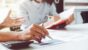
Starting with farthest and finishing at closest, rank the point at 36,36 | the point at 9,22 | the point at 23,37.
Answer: the point at 9,22, the point at 36,36, the point at 23,37

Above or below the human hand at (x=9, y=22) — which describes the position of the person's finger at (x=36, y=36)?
below

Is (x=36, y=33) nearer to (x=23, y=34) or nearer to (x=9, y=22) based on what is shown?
(x=23, y=34)

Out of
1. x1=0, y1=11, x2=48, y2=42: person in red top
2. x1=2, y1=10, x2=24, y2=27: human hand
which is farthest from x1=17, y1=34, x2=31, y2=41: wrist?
x1=2, y1=10, x2=24, y2=27: human hand

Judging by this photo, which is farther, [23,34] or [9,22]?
[9,22]

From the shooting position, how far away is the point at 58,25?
155 cm

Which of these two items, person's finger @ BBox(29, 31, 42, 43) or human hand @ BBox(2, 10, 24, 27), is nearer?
person's finger @ BBox(29, 31, 42, 43)

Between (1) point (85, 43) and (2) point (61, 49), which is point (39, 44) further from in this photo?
(1) point (85, 43)

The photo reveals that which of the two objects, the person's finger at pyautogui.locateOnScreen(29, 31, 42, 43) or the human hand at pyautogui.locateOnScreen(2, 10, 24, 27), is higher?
the human hand at pyautogui.locateOnScreen(2, 10, 24, 27)

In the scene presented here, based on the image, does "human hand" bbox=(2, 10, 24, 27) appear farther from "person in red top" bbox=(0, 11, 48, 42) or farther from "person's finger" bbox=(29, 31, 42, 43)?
→ "person's finger" bbox=(29, 31, 42, 43)

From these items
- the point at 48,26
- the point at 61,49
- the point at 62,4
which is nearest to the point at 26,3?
the point at 48,26

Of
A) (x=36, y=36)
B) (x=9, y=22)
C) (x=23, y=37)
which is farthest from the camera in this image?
(x=9, y=22)

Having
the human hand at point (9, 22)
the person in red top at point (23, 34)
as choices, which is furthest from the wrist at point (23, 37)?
the human hand at point (9, 22)

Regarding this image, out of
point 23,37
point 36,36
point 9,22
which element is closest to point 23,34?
point 23,37

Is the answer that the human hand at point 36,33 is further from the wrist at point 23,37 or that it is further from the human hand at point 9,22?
the human hand at point 9,22
